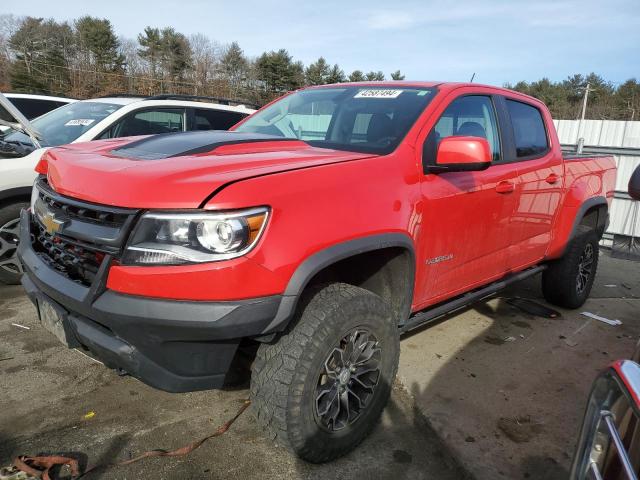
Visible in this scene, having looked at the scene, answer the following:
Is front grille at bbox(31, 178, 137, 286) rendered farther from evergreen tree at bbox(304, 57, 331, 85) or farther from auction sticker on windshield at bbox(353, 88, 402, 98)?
evergreen tree at bbox(304, 57, 331, 85)

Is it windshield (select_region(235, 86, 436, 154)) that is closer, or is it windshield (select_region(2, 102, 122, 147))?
windshield (select_region(235, 86, 436, 154))

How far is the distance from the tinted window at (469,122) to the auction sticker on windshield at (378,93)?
0.36m

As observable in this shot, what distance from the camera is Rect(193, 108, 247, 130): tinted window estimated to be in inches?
233

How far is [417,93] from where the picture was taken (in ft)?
9.84

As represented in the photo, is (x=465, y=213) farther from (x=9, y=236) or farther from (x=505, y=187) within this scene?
(x=9, y=236)

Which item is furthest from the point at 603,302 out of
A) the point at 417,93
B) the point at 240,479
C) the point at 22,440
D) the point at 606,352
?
the point at 22,440

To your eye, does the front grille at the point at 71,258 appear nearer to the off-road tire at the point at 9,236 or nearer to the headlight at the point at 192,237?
the headlight at the point at 192,237

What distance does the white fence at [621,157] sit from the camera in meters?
8.37

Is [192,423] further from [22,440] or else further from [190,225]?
[190,225]

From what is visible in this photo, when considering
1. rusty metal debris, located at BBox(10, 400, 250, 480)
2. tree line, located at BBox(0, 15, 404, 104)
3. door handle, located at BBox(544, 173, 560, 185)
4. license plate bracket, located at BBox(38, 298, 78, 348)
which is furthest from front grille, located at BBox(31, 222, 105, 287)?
tree line, located at BBox(0, 15, 404, 104)

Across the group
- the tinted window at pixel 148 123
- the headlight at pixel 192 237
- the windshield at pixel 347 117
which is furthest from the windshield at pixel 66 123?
the headlight at pixel 192 237

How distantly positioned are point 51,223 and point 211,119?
13.5 ft

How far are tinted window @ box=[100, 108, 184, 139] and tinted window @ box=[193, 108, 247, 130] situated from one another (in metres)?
0.21

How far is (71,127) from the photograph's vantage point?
4.95 metres
